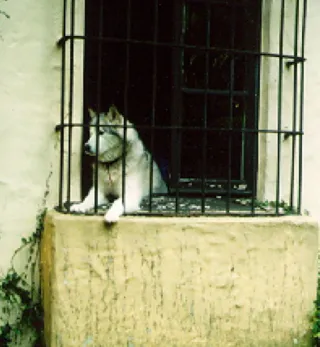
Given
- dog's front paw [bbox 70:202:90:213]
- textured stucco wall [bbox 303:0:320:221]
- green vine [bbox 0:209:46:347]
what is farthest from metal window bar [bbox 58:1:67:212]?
textured stucco wall [bbox 303:0:320:221]

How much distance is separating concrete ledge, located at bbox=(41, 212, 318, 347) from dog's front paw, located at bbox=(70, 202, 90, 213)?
15 centimetres

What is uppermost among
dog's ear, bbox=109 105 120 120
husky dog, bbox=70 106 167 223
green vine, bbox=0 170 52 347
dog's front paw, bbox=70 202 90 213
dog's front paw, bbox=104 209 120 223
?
dog's ear, bbox=109 105 120 120

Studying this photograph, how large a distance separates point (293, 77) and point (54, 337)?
287 cm

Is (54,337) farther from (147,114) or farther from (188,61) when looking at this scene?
(147,114)

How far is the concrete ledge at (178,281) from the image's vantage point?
345cm

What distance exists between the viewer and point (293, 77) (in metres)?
4.30

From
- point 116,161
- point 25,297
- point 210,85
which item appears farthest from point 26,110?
point 210,85

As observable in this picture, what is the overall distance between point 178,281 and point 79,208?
90cm

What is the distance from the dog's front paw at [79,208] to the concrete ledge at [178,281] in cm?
15

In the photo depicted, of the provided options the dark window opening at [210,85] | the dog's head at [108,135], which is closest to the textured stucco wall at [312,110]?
the dark window opening at [210,85]

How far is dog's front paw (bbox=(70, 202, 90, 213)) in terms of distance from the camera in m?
3.60

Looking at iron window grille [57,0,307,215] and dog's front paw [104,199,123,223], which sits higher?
iron window grille [57,0,307,215]

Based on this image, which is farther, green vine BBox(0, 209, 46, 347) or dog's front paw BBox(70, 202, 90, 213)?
green vine BBox(0, 209, 46, 347)

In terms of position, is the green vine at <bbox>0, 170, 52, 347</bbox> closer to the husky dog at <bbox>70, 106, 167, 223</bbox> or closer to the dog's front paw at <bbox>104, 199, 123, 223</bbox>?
the husky dog at <bbox>70, 106, 167, 223</bbox>
